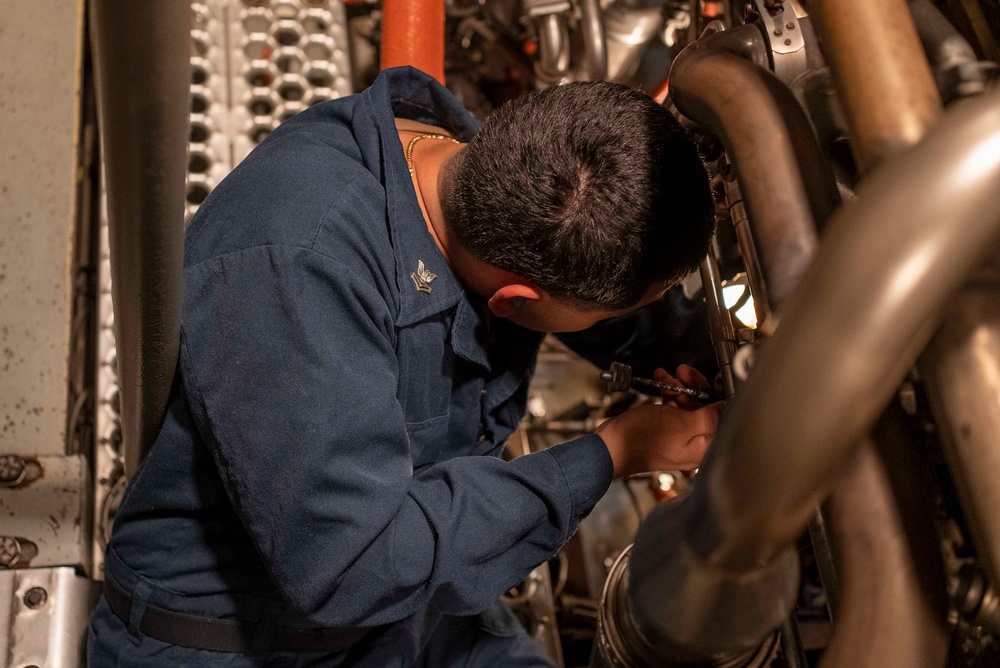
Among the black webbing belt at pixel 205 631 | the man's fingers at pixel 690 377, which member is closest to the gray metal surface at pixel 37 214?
the black webbing belt at pixel 205 631

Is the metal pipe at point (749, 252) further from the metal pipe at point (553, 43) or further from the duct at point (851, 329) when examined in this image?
the metal pipe at point (553, 43)

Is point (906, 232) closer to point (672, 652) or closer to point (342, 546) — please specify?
point (672, 652)

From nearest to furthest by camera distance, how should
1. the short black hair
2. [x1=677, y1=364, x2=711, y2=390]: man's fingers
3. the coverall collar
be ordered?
the short black hair, the coverall collar, [x1=677, y1=364, x2=711, y2=390]: man's fingers

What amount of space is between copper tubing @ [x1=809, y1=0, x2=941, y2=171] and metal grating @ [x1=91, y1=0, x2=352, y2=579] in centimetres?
128

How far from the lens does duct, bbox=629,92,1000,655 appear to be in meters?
0.38

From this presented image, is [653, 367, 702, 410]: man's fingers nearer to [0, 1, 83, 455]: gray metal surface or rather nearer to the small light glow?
the small light glow

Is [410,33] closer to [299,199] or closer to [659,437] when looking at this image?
[299,199]

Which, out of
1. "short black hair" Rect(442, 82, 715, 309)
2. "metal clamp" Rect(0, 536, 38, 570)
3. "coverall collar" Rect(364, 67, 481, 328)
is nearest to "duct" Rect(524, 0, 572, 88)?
"coverall collar" Rect(364, 67, 481, 328)

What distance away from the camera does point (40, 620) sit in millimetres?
1163

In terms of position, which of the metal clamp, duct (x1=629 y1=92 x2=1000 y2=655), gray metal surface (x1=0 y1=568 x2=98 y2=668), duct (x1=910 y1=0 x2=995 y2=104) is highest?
duct (x1=910 y1=0 x2=995 y2=104)

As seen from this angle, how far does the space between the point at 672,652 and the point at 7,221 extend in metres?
1.24

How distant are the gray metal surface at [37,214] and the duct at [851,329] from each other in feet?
3.79

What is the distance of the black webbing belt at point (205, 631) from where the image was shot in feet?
3.51

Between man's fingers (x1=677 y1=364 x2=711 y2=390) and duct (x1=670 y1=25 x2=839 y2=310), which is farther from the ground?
duct (x1=670 y1=25 x2=839 y2=310)
